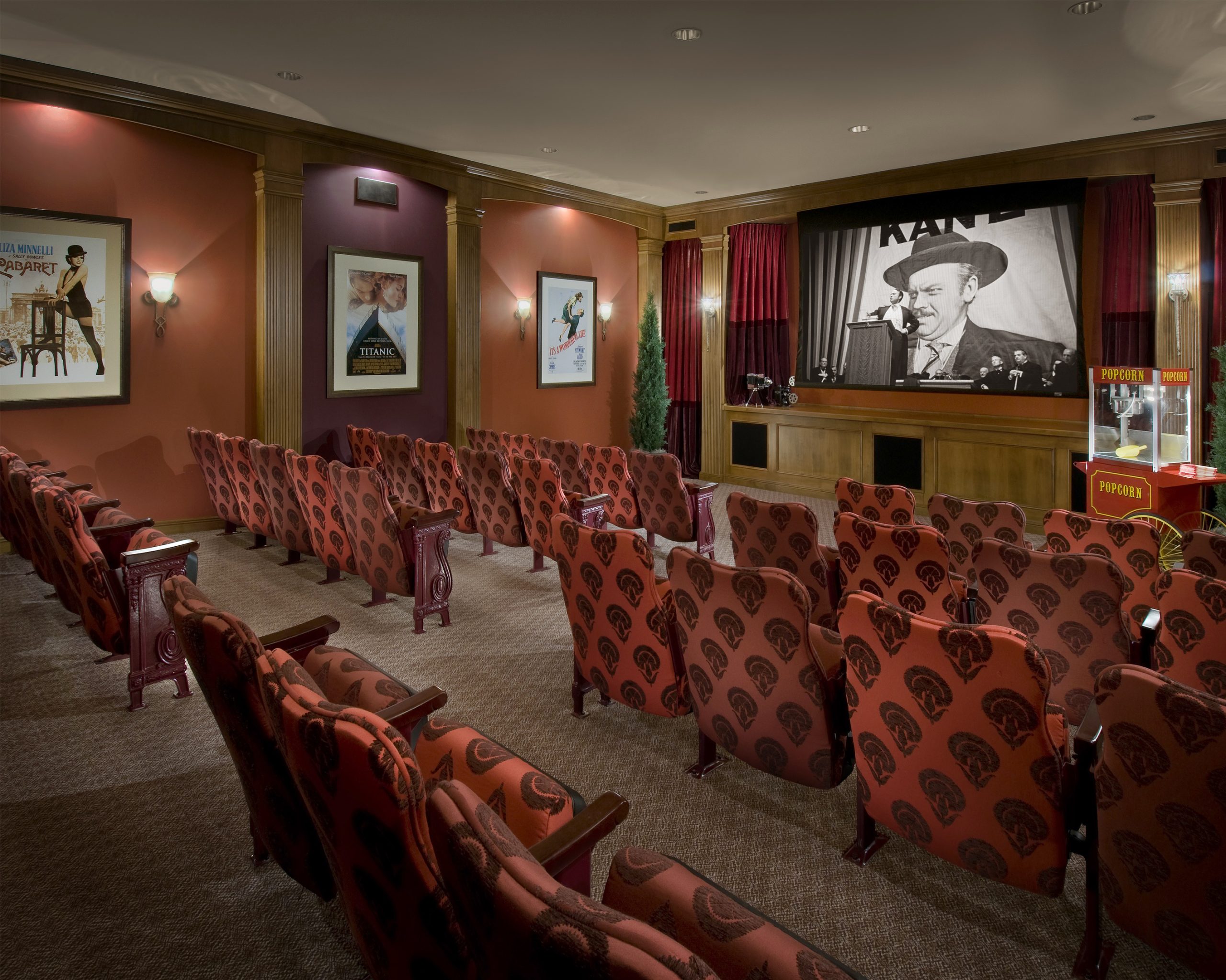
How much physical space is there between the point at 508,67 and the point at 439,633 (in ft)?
13.1

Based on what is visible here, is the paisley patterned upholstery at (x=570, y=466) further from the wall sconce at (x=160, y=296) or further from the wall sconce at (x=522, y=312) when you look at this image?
the wall sconce at (x=522, y=312)

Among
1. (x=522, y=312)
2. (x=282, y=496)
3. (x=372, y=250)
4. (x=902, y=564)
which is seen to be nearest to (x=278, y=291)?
(x=372, y=250)

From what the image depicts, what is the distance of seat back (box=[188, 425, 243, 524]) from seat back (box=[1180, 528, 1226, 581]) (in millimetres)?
Answer: 5710

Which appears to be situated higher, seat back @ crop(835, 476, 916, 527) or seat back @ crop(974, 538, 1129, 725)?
seat back @ crop(835, 476, 916, 527)

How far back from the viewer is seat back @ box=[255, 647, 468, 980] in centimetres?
115

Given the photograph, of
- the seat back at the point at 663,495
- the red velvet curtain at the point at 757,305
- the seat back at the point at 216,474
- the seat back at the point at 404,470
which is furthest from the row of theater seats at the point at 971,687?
the red velvet curtain at the point at 757,305

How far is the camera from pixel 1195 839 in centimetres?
158

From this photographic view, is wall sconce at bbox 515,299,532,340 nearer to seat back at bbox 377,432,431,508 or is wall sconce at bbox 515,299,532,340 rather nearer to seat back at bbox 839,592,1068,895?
seat back at bbox 377,432,431,508

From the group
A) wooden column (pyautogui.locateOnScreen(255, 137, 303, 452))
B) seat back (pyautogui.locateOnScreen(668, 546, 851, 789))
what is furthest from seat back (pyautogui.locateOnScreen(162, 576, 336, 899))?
wooden column (pyautogui.locateOnScreen(255, 137, 303, 452))

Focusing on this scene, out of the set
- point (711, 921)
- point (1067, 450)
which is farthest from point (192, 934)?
point (1067, 450)

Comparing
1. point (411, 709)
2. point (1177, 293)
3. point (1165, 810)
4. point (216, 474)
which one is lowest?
point (1165, 810)

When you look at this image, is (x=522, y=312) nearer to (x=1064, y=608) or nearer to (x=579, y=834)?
(x=1064, y=608)

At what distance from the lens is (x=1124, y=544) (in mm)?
3500

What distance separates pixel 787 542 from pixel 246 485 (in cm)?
401
